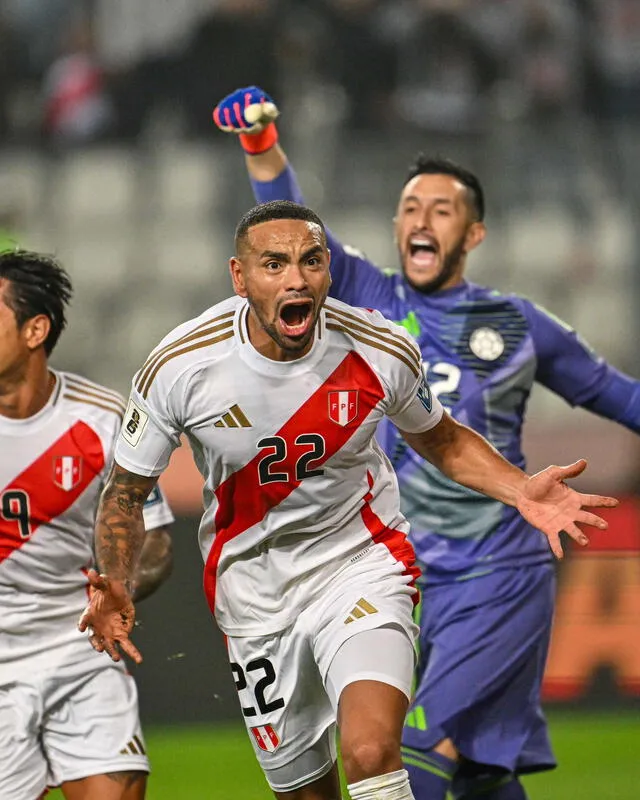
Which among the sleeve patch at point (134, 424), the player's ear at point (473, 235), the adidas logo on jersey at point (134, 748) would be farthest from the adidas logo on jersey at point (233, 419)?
the player's ear at point (473, 235)

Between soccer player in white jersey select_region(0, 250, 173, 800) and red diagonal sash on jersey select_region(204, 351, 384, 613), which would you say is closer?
red diagonal sash on jersey select_region(204, 351, 384, 613)

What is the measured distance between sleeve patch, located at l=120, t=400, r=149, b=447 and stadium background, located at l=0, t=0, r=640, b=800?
5.56 meters

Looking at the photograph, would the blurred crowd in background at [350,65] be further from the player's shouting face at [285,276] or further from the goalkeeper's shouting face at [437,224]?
the player's shouting face at [285,276]

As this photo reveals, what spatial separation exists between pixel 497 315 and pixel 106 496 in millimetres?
2013

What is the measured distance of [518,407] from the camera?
5.80m

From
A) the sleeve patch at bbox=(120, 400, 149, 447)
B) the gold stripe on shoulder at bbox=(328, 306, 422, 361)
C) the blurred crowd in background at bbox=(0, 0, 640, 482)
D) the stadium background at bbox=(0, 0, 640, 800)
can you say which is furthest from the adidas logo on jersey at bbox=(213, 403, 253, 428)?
the blurred crowd in background at bbox=(0, 0, 640, 482)

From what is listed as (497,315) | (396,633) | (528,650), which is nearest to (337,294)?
(497,315)

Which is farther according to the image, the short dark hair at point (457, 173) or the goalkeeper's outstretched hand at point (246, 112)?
the short dark hair at point (457, 173)

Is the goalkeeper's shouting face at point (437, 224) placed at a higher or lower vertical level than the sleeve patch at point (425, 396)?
higher

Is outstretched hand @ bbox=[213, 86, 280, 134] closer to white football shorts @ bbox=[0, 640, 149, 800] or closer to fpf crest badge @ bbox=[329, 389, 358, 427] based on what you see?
fpf crest badge @ bbox=[329, 389, 358, 427]

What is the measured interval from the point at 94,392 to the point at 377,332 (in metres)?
1.12

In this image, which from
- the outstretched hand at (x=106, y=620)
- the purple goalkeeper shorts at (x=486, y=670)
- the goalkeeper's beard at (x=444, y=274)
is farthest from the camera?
the goalkeeper's beard at (x=444, y=274)

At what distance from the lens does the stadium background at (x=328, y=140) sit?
11234 millimetres

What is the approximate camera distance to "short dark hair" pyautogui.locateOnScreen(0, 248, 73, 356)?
510cm
